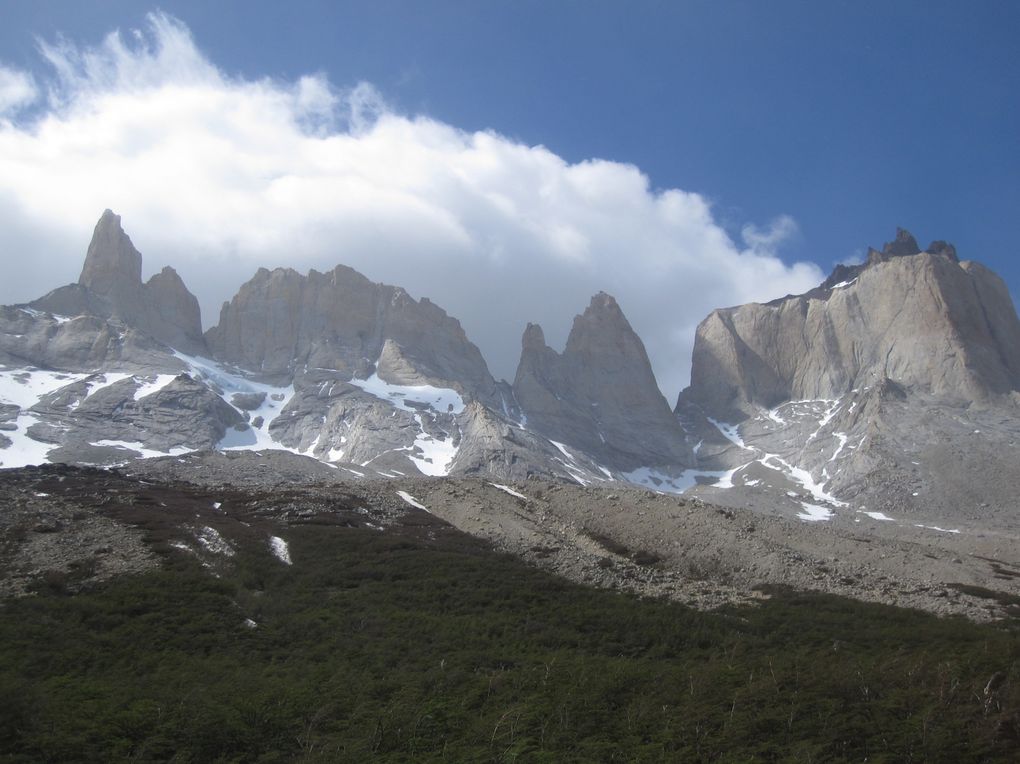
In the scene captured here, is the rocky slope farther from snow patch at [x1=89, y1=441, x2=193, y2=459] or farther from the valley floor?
snow patch at [x1=89, y1=441, x2=193, y2=459]

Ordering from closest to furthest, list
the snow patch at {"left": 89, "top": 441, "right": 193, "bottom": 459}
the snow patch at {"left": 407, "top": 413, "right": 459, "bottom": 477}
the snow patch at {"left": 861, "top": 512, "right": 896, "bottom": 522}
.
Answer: the snow patch at {"left": 861, "top": 512, "right": 896, "bottom": 522} < the snow patch at {"left": 89, "top": 441, "right": 193, "bottom": 459} < the snow patch at {"left": 407, "top": 413, "right": 459, "bottom": 477}

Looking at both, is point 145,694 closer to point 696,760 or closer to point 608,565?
point 696,760

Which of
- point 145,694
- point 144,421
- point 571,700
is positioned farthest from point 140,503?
point 144,421

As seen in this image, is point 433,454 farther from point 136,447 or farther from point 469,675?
point 469,675

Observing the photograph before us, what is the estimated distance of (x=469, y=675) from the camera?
972 inches

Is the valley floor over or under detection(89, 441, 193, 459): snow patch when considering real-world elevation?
under

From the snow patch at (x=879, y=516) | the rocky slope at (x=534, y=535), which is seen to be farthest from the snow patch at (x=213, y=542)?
the snow patch at (x=879, y=516)

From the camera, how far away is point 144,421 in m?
188

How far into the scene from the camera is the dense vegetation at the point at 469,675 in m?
19.4

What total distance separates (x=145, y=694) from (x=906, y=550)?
46.0 m

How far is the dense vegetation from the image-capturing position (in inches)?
762

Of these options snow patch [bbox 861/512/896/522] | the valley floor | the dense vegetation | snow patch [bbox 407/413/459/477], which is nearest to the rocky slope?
the valley floor

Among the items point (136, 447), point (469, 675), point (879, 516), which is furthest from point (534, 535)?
point (136, 447)

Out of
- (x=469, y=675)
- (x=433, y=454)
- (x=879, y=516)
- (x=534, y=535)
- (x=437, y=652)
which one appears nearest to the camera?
(x=469, y=675)
